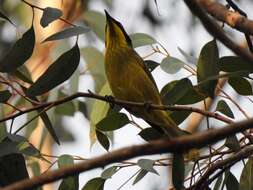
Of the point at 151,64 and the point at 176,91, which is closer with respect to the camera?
the point at 176,91

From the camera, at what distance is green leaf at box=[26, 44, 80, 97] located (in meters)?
1.83

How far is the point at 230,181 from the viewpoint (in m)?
1.98

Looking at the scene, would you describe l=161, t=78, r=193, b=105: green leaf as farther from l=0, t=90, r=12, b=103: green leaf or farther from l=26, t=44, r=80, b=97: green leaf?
l=0, t=90, r=12, b=103: green leaf

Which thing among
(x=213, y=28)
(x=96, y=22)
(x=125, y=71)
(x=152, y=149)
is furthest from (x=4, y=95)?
(x=96, y=22)

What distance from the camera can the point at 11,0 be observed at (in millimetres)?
4914

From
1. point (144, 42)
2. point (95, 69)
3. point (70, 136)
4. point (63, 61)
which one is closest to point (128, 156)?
point (63, 61)

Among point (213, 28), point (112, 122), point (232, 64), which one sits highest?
point (213, 28)

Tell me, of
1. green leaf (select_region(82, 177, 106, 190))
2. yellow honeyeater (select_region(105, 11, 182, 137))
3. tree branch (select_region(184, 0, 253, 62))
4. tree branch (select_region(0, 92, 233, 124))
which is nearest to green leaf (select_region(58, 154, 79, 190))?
green leaf (select_region(82, 177, 106, 190))

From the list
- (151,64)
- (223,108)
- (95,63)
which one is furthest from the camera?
(95,63)

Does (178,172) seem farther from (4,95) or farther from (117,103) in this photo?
(4,95)

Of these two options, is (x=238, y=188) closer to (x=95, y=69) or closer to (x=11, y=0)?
(x=95, y=69)

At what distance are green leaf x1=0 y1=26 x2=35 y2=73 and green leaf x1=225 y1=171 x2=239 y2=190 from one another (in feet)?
2.33

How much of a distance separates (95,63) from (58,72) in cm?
150

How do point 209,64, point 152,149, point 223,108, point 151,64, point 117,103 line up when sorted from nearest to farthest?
point 152,149, point 117,103, point 209,64, point 223,108, point 151,64
